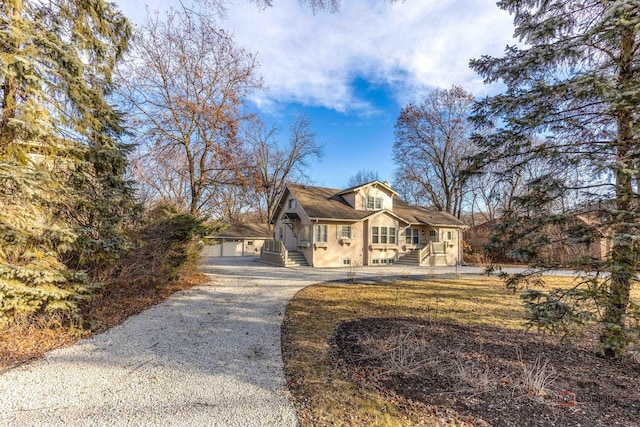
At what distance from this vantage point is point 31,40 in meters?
4.84

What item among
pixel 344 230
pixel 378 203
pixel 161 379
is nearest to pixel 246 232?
pixel 344 230

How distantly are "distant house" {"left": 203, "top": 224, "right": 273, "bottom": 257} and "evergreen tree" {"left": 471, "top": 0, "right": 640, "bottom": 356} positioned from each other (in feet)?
86.9

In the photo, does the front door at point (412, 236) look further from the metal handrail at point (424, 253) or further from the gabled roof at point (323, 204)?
the gabled roof at point (323, 204)

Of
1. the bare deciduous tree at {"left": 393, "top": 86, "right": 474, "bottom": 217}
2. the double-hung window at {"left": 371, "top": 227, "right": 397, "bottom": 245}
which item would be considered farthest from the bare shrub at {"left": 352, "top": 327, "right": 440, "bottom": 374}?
the bare deciduous tree at {"left": 393, "top": 86, "right": 474, "bottom": 217}

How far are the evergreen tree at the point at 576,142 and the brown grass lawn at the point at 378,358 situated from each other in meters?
1.12

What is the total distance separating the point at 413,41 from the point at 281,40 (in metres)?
4.35

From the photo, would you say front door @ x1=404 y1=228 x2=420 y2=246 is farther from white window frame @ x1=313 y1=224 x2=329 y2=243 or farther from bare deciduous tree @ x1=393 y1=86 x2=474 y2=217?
white window frame @ x1=313 y1=224 x2=329 y2=243

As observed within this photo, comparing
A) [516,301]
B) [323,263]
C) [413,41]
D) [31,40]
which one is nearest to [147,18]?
[31,40]

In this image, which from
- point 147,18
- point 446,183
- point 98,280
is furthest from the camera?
point 446,183

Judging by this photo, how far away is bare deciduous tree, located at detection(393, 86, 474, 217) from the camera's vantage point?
26.0 meters

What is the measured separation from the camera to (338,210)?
1902 cm

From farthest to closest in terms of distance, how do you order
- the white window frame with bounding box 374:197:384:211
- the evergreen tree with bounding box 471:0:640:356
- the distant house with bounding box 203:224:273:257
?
1. the distant house with bounding box 203:224:273:257
2. the white window frame with bounding box 374:197:384:211
3. the evergreen tree with bounding box 471:0:640:356

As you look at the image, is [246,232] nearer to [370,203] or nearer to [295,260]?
[295,260]

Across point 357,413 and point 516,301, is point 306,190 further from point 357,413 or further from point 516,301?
point 357,413
